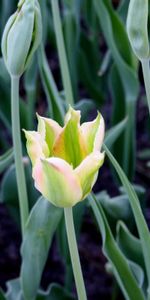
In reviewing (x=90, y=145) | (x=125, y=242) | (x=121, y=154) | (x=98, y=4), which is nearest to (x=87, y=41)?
(x=121, y=154)

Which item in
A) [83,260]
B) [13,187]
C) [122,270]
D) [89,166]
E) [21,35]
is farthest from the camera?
[83,260]

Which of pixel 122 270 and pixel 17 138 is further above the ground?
pixel 17 138

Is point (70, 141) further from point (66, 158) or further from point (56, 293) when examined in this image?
point (56, 293)

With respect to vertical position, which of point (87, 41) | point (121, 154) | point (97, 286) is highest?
point (87, 41)

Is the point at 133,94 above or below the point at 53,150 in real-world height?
below

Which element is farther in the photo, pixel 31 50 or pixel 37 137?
pixel 31 50

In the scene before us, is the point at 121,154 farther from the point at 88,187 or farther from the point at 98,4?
the point at 88,187

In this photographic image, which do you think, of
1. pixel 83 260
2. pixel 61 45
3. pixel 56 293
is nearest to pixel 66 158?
pixel 61 45

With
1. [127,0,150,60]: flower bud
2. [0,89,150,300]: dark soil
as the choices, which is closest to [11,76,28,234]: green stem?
[127,0,150,60]: flower bud
